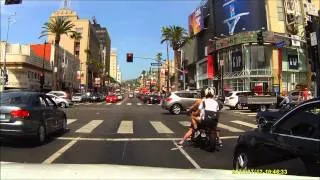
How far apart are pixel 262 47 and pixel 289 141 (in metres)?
63.2

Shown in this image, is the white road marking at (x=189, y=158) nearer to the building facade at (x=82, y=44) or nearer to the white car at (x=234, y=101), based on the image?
the white car at (x=234, y=101)

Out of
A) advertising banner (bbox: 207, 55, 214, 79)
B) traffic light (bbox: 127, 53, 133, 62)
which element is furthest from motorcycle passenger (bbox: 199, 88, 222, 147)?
advertising banner (bbox: 207, 55, 214, 79)

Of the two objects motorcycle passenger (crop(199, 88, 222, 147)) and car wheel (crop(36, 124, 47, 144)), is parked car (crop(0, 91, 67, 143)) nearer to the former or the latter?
car wheel (crop(36, 124, 47, 144))

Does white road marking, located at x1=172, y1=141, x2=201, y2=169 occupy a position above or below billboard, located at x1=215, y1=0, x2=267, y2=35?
below

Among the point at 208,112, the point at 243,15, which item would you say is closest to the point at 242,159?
the point at 208,112

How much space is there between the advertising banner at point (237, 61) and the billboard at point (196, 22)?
17135mm

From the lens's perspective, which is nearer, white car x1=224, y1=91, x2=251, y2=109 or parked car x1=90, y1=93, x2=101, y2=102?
white car x1=224, y1=91, x2=251, y2=109

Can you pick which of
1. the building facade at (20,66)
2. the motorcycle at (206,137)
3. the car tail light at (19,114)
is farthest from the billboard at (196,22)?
the car tail light at (19,114)

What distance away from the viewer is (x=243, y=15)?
70.0 m

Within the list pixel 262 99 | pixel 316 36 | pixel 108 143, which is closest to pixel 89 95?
pixel 262 99

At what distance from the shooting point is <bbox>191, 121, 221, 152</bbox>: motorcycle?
43.5 ft

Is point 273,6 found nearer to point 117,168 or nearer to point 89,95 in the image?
point 89,95

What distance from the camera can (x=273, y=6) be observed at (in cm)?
7025

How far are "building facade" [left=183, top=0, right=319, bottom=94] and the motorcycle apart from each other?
52281 millimetres
